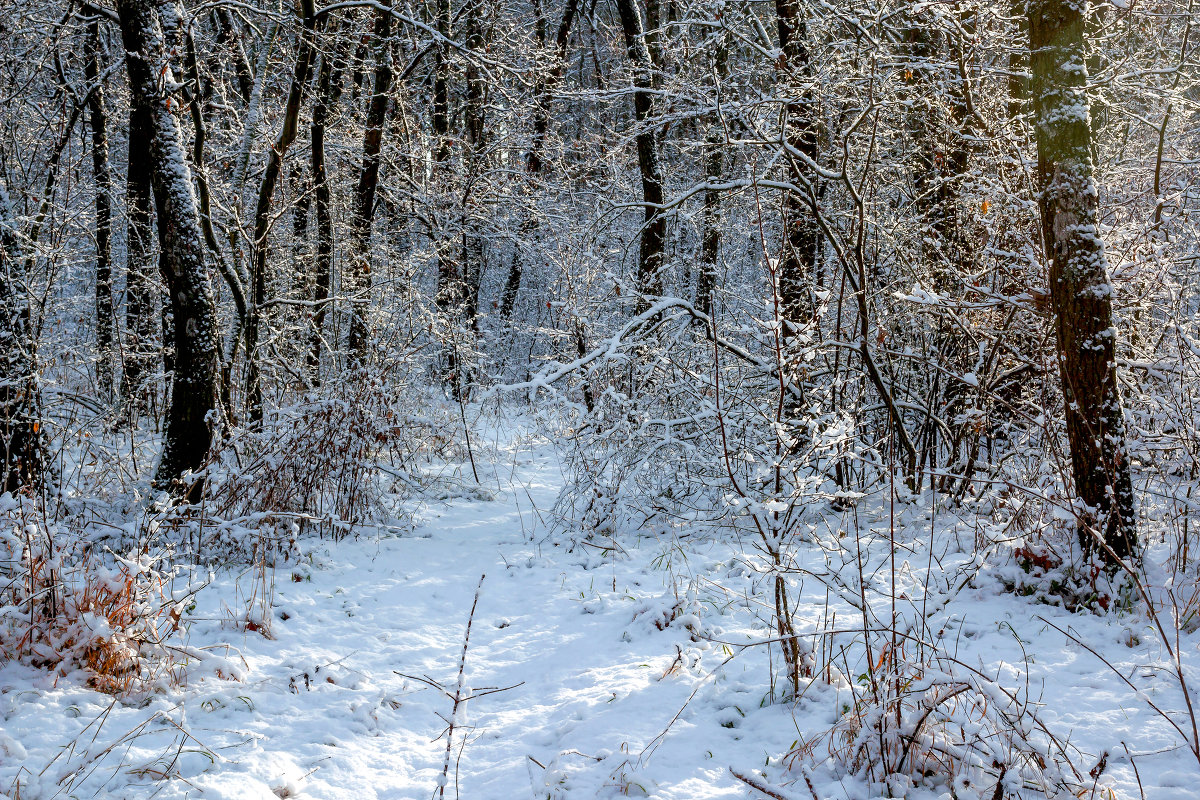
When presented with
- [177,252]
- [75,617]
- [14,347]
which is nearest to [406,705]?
[75,617]

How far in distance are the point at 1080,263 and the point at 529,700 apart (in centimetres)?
380

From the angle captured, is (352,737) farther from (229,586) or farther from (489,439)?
(489,439)

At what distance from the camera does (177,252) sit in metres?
5.77

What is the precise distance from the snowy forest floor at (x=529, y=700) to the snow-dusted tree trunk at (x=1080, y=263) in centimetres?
78

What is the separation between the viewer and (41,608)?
10.6 ft

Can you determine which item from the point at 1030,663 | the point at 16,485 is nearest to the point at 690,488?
the point at 1030,663

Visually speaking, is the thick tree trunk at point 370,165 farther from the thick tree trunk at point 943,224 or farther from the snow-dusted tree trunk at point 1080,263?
the snow-dusted tree trunk at point 1080,263

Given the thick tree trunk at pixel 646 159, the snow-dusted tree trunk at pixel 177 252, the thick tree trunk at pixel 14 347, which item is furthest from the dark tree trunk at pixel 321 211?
the thick tree trunk at pixel 646 159

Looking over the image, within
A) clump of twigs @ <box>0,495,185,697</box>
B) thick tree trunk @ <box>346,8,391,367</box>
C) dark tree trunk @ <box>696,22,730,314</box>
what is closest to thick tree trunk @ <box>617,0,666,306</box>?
dark tree trunk @ <box>696,22,730,314</box>

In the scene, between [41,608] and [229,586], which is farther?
[229,586]

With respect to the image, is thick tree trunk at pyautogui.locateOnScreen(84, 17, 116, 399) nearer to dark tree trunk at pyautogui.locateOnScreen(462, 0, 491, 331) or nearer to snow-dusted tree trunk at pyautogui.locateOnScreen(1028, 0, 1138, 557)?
dark tree trunk at pyautogui.locateOnScreen(462, 0, 491, 331)

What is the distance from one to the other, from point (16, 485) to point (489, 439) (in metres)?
5.63

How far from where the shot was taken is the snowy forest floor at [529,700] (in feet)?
8.92

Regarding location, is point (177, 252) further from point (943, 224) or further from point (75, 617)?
point (943, 224)
